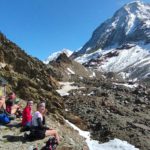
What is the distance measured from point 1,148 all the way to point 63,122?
12460mm

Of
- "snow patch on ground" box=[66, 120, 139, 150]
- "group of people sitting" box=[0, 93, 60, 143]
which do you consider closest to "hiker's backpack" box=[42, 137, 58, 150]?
"group of people sitting" box=[0, 93, 60, 143]

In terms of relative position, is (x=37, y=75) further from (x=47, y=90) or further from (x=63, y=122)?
(x=63, y=122)

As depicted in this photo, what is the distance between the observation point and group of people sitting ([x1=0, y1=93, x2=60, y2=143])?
19578 mm

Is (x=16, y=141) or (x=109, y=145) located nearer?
(x=16, y=141)

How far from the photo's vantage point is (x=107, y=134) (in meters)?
33.1

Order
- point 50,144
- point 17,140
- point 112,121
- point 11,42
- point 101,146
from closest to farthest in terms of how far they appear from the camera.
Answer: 1. point 50,144
2. point 17,140
3. point 101,146
4. point 112,121
5. point 11,42

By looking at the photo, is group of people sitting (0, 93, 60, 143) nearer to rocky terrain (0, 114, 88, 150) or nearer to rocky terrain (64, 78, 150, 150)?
rocky terrain (0, 114, 88, 150)

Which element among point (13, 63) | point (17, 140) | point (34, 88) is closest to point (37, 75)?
point (13, 63)

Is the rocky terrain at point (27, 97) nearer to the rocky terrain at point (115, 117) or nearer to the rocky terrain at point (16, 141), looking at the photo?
the rocky terrain at point (16, 141)

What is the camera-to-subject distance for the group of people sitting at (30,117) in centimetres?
1958

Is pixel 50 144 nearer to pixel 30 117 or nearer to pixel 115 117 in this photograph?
pixel 30 117

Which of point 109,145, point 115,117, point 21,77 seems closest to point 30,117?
point 109,145

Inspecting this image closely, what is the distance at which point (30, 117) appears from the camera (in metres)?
21.6

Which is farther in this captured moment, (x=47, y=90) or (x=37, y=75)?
(x=37, y=75)
